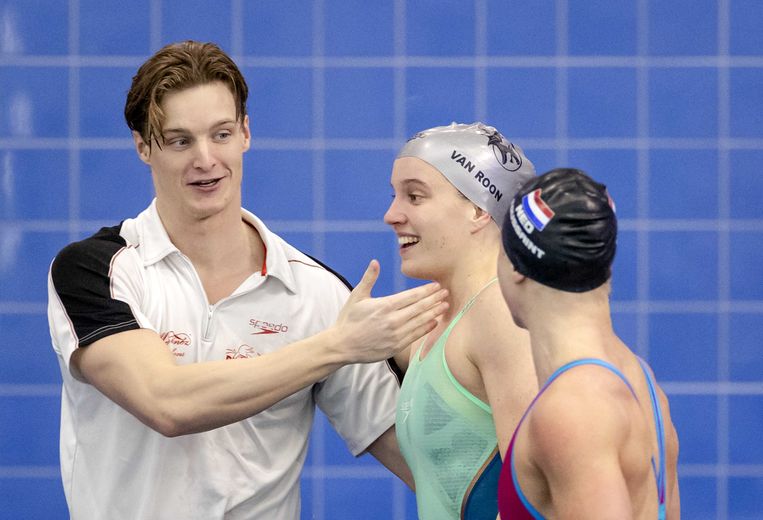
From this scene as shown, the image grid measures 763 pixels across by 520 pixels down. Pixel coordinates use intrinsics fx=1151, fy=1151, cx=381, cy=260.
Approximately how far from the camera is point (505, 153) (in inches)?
115

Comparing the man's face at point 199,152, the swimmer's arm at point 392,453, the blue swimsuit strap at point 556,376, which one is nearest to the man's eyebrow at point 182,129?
the man's face at point 199,152

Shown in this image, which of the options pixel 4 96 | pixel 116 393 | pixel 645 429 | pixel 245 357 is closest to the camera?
pixel 645 429

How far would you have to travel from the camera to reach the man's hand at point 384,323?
2.62 m

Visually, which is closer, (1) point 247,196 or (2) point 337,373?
(2) point 337,373

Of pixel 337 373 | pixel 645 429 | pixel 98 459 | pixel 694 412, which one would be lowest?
pixel 694 412

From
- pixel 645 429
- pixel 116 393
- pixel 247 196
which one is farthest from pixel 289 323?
pixel 247 196

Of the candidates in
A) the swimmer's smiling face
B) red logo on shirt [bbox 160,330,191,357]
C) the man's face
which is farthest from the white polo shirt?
the swimmer's smiling face

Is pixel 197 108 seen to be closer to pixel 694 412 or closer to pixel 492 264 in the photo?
pixel 492 264

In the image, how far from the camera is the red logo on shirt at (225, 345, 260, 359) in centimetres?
298

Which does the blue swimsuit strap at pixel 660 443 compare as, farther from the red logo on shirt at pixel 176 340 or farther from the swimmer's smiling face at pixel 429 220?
the red logo on shirt at pixel 176 340

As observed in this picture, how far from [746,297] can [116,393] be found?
127 inches

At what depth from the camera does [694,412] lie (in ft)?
16.6

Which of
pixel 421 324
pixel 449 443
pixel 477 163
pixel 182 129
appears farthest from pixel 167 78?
pixel 449 443

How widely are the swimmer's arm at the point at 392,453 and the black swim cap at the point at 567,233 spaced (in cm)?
124
